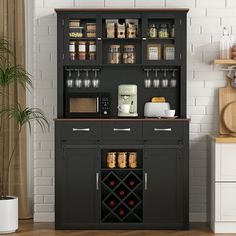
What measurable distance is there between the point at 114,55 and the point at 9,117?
122cm

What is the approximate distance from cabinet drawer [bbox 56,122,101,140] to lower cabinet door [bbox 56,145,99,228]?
103mm

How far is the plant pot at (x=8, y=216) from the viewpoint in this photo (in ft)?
20.3

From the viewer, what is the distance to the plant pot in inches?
244

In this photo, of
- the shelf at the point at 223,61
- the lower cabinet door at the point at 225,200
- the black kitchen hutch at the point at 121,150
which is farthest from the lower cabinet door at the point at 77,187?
the shelf at the point at 223,61

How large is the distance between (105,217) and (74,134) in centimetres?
84

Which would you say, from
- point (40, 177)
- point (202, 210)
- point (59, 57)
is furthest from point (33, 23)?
point (202, 210)

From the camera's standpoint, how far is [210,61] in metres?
6.75

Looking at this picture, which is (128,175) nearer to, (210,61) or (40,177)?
(40,177)

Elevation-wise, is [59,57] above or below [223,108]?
above

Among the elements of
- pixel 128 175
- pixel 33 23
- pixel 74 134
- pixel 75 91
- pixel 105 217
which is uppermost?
pixel 33 23

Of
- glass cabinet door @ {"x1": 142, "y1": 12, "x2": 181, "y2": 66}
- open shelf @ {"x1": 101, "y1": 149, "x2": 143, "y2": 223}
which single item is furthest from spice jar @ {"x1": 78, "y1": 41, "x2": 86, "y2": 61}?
open shelf @ {"x1": 101, "y1": 149, "x2": 143, "y2": 223}

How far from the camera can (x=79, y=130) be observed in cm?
635

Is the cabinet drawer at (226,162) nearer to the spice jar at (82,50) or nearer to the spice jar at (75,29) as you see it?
the spice jar at (82,50)

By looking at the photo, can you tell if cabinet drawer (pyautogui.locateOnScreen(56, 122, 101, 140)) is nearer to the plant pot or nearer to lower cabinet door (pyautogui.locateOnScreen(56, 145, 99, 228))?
lower cabinet door (pyautogui.locateOnScreen(56, 145, 99, 228))
